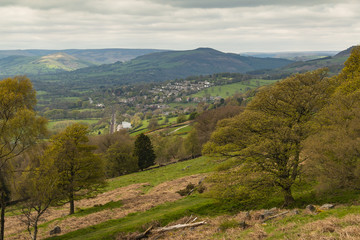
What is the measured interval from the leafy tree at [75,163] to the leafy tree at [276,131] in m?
17.1

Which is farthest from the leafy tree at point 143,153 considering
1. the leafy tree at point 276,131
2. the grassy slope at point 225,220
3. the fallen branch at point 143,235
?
the fallen branch at point 143,235

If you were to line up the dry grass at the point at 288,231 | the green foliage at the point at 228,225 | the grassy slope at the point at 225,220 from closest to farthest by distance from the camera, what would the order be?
the dry grass at the point at 288,231 < the grassy slope at the point at 225,220 < the green foliage at the point at 228,225

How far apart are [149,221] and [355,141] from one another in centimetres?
1863

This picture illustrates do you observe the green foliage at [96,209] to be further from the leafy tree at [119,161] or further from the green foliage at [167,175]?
the leafy tree at [119,161]

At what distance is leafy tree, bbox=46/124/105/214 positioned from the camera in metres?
30.0

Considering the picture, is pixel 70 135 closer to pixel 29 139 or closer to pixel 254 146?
pixel 29 139

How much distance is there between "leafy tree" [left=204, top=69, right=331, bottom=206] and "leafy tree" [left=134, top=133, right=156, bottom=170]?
5474 cm

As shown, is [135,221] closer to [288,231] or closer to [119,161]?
[288,231]

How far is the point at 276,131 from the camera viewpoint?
22797 mm

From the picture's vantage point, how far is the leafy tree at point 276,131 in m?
21.6

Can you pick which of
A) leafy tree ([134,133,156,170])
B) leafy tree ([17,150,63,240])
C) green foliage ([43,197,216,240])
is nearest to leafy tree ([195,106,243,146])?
leafy tree ([134,133,156,170])

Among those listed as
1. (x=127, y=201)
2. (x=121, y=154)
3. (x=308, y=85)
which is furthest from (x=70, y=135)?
(x=121, y=154)

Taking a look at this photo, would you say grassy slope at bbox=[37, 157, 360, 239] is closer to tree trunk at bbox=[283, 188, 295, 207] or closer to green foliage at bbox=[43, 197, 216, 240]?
green foliage at bbox=[43, 197, 216, 240]

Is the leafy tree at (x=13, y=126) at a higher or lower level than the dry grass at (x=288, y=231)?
higher
